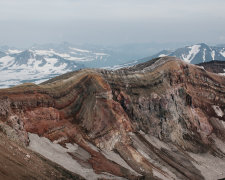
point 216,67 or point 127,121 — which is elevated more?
point 216,67

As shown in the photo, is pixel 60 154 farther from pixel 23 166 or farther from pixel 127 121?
pixel 127 121

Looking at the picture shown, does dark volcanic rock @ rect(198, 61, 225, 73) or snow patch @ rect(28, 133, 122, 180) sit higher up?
dark volcanic rock @ rect(198, 61, 225, 73)

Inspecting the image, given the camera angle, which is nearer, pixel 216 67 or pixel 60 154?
pixel 60 154

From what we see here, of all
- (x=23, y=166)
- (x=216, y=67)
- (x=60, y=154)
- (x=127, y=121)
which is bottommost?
(x=127, y=121)

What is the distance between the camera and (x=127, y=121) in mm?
89250

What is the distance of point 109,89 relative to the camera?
89.3 m

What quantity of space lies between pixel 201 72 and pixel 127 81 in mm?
→ 40092

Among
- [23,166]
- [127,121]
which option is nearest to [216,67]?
[127,121]

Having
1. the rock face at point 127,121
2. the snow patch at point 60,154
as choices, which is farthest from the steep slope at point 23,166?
the rock face at point 127,121

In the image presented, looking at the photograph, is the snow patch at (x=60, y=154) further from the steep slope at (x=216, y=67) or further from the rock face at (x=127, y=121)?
the steep slope at (x=216, y=67)

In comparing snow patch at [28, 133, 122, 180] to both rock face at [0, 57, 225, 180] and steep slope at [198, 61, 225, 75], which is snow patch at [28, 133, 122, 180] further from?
steep slope at [198, 61, 225, 75]

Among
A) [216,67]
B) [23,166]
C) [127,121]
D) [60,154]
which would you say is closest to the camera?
[23,166]

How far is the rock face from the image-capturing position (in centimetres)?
6606

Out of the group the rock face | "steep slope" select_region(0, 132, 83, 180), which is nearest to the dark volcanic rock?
the rock face
